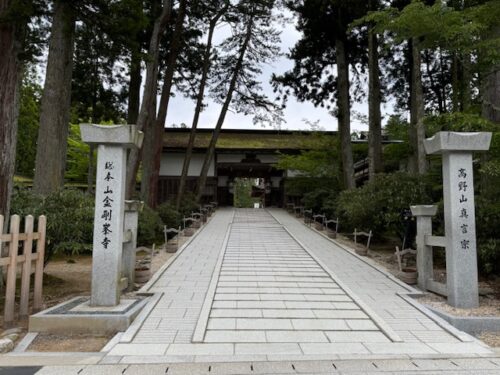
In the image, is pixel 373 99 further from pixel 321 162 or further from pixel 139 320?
pixel 139 320

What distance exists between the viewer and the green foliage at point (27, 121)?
2514cm

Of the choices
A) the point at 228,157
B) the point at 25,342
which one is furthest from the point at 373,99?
the point at 25,342

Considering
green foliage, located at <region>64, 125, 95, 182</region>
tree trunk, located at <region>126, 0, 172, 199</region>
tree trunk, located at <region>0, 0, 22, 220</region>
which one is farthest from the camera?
green foliage, located at <region>64, 125, 95, 182</region>

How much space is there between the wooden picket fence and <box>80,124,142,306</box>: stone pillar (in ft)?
2.83

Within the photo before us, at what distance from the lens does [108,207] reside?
554 centimetres

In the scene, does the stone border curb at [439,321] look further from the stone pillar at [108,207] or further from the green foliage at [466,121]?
the stone pillar at [108,207]

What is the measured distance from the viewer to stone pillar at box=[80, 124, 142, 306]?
17.7 feet

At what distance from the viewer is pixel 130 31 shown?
8617mm

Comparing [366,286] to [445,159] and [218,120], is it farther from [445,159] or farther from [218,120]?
[218,120]

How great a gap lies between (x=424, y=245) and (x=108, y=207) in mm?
5385

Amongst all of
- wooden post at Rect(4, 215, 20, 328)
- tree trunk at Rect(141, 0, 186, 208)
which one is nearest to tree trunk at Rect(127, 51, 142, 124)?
tree trunk at Rect(141, 0, 186, 208)

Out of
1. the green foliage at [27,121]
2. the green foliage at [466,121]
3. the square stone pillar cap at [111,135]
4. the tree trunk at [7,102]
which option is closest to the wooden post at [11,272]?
the square stone pillar cap at [111,135]

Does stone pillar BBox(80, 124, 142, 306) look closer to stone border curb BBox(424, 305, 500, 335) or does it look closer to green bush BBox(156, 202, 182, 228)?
stone border curb BBox(424, 305, 500, 335)

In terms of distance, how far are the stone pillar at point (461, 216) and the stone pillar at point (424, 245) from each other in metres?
0.80
